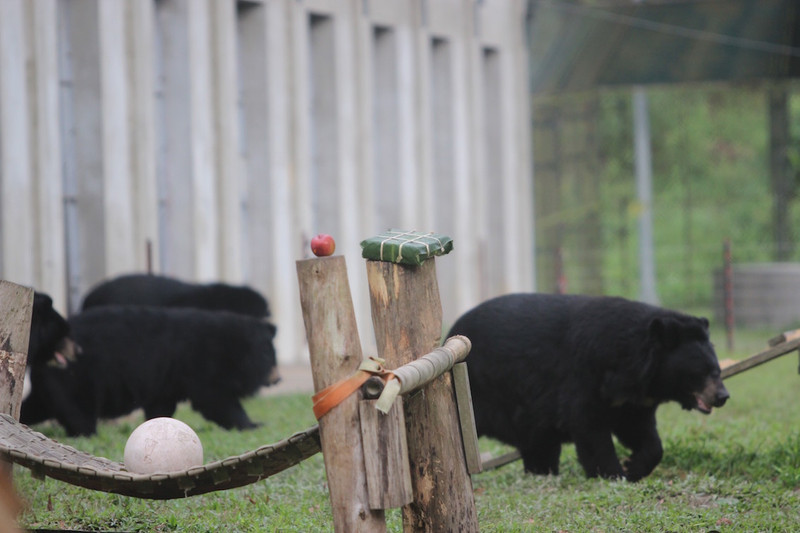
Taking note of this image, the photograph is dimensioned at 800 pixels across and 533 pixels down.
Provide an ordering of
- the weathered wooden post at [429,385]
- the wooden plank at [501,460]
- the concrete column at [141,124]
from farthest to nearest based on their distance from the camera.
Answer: the concrete column at [141,124]
the wooden plank at [501,460]
the weathered wooden post at [429,385]

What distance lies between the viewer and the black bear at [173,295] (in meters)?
9.81

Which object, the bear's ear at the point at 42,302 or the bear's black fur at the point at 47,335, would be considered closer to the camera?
the bear's ear at the point at 42,302

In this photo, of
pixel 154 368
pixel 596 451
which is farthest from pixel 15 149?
pixel 596 451

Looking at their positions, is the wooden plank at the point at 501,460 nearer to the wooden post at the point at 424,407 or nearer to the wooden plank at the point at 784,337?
the wooden plank at the point at 784,337

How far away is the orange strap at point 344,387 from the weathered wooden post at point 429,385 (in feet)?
1.13

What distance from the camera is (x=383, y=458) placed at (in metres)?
3.61

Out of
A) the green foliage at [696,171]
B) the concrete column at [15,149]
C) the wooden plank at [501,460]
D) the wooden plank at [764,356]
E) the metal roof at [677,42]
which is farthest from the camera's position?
the green foliage at [696,171]

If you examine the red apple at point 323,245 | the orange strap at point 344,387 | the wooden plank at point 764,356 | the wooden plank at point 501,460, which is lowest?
the wooden plank at point 501,460

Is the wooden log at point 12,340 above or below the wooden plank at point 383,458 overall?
above

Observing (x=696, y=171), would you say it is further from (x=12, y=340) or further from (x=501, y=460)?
(x=12, y=340)

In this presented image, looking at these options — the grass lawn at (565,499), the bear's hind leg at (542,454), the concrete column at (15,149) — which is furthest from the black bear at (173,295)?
the bear's hind leg at (542,454)

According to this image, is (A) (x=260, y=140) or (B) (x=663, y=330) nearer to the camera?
(B) (x=663, y=330)

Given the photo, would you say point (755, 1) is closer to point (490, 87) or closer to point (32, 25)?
point (490, 87)

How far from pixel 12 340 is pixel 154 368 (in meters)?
3.76
